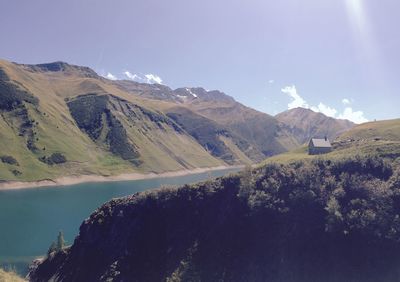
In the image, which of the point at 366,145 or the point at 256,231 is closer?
the point at 256,231

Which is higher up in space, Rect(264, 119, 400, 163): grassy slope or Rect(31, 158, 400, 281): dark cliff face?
Rect(264, 119, 400, 163): grassy slope

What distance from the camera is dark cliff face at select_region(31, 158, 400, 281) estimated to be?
95188mm

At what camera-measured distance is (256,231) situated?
104250mm

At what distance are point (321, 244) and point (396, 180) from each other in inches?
1103

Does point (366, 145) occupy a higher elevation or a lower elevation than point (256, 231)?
higher

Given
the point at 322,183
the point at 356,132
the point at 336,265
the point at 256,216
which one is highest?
the point at 356,132

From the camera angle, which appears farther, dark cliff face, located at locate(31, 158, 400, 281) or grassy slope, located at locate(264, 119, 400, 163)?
grassy slope, located at locate(264, 119, 400, 163)

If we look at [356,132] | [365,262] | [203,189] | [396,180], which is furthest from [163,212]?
[356,132]

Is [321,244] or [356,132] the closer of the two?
[321,244]

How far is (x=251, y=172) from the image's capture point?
118 m

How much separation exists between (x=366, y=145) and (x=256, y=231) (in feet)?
184

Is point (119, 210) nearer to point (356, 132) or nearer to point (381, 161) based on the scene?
point (381, 161)

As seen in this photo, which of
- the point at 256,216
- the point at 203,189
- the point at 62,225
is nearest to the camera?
the point at 256,216

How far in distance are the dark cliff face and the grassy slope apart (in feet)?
32.8
